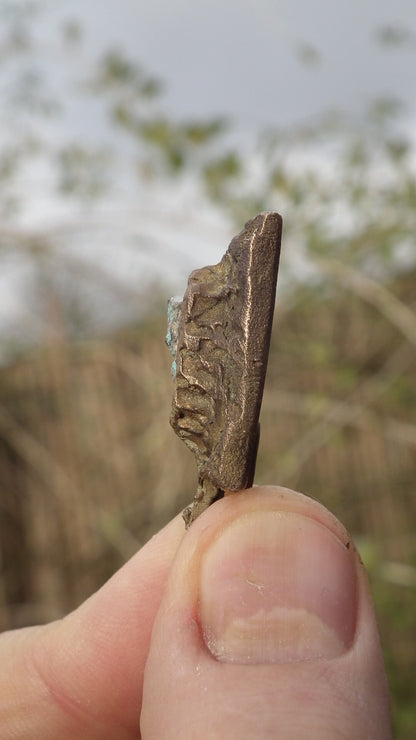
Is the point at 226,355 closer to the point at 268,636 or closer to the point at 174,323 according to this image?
the point at 174,323

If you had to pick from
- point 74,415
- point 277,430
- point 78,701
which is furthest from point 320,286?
point 78,701

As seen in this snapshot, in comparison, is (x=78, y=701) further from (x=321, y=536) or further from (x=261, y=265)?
(x=261, y=265)

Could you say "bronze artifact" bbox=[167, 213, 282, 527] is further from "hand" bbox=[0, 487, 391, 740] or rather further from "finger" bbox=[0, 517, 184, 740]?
"finger" bbox=[0, 517, 184, 740]

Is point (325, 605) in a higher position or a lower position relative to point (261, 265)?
lower

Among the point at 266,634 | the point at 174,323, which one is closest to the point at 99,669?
the point at 266,634

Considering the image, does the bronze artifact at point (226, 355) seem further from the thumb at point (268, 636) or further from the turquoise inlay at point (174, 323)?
the thumb at point (268, 636)

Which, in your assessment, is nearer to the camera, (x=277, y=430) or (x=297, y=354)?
(x=297, y=354)

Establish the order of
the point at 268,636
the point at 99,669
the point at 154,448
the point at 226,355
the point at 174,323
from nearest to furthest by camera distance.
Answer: the point at 268,636
the point at 226,355
the point at 174,323
the point at 99,669
the point at 154,448

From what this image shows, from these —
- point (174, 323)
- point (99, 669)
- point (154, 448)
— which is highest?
point (154, 448)
